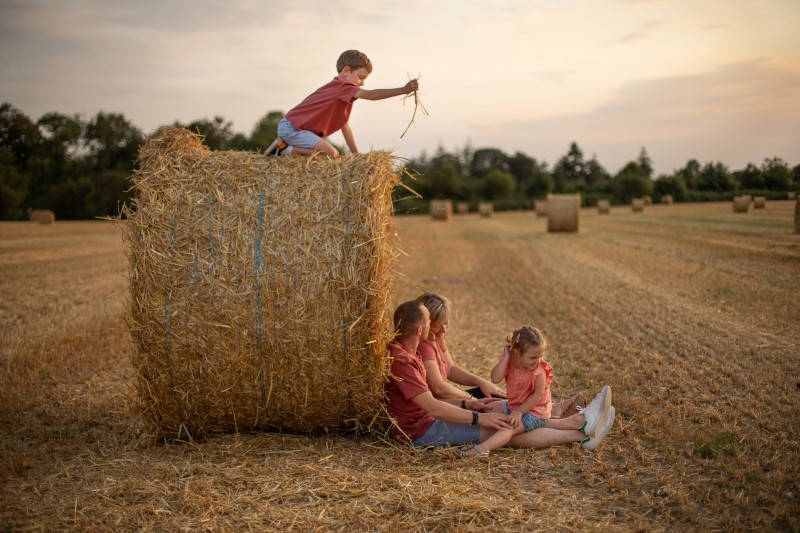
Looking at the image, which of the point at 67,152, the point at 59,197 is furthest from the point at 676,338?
the point at 67,152

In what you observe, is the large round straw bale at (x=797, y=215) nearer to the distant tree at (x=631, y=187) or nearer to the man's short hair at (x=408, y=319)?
the man's short hair at (x=408, y=319)

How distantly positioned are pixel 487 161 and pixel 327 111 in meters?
91.6

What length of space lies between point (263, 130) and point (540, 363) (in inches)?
2601

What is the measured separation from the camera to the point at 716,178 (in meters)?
17.7

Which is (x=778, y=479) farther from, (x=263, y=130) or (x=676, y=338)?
(x=263, y=130)

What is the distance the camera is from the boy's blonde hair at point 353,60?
5676 millimetres

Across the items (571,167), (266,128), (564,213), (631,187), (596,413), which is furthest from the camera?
(571,167)

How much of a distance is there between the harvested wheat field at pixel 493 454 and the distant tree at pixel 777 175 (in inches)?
100

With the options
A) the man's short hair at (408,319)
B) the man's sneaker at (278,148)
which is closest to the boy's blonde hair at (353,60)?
the man's sneaker at (278,148)

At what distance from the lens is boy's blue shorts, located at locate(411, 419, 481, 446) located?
4.63 metres

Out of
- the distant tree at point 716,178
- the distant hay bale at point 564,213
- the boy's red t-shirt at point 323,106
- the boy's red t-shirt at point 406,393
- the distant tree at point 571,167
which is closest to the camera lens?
the boy's red t-shirt at point 406,393

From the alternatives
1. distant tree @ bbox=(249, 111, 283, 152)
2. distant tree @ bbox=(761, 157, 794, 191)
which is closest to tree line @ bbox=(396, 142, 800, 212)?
distant tree @ bbox=(761, 157, 794, 191)

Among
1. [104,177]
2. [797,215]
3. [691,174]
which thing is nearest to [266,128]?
[104,177]

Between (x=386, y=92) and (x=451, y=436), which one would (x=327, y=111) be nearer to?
(x=386, y=92)
